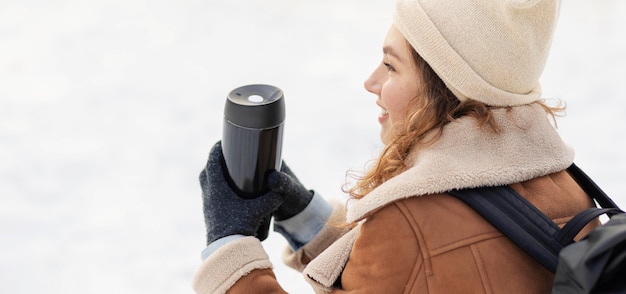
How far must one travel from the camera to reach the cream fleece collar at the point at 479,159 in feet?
3.06

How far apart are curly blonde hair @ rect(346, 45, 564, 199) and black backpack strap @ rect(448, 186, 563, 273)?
0.09 m

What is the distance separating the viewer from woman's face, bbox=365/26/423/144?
1.05m

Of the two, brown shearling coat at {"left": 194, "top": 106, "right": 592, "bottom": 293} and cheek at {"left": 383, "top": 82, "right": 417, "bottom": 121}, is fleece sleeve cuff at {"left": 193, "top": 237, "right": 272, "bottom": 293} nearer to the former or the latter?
brown shearling coat at {"left": 194, "top": 106, "right": 592, "bottom": 293}

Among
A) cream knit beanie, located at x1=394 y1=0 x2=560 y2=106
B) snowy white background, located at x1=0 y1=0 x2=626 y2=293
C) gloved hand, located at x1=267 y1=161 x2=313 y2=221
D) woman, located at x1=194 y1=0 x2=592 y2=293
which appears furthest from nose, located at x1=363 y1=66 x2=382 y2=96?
snowy white background, located at x1=0 y1=0 x2=626 y2=293

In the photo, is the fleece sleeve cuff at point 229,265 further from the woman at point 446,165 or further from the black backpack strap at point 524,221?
the black backpack strap at point 524,221

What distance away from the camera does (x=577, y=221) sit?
94 centimetres

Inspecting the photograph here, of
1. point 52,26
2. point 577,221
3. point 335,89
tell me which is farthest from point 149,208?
point 577,221

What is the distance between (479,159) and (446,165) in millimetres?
47

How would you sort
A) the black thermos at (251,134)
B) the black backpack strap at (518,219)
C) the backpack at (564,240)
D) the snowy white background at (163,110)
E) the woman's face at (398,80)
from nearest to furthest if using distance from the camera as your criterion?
the backpack at (564,240)
the black backpack strap at (518,219)
the woman's face at (398,80)
the black thermos at (251,134)
the snowy white background at (163,110)

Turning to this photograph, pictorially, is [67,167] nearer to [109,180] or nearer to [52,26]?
[109,180]

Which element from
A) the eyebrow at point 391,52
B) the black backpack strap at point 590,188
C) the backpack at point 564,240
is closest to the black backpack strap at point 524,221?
the backpack at point 564,240

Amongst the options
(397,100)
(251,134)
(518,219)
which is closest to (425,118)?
(397,100)

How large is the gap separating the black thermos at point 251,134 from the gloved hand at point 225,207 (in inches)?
0.6

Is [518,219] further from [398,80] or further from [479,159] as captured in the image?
[398,80]
